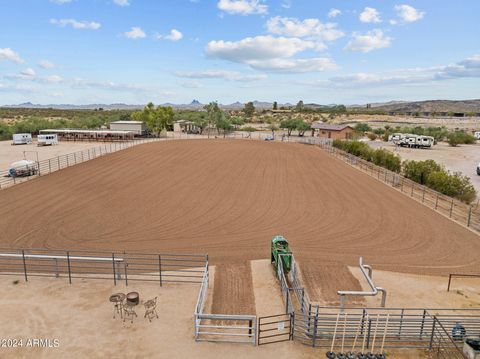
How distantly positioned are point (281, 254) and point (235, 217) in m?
7.51

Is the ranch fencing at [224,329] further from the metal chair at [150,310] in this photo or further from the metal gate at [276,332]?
the metal chair at [150,310]

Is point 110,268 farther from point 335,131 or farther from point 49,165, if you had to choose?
point 335,131

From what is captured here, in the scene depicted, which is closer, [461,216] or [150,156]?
[461,216]

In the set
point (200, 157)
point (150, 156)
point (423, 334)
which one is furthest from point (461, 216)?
point (150, 156)

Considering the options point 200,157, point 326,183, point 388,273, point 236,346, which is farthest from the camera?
point 200,157

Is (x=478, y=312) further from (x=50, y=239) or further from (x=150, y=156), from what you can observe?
(x=150, y=156)

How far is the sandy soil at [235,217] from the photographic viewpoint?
54.9 ft

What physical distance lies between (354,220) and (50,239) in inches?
664

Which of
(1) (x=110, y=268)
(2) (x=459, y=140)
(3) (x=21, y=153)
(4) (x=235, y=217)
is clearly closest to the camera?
(1) (x=110, y=268)

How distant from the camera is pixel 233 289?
43.2 ft

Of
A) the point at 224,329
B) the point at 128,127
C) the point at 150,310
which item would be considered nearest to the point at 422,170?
the point at 224,329

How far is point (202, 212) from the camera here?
21875mm

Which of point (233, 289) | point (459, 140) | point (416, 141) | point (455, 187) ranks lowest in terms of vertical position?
point (233, 289)

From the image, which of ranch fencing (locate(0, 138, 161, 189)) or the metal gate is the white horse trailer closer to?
ranch fencing (locate(0, 138, 161, 189))
